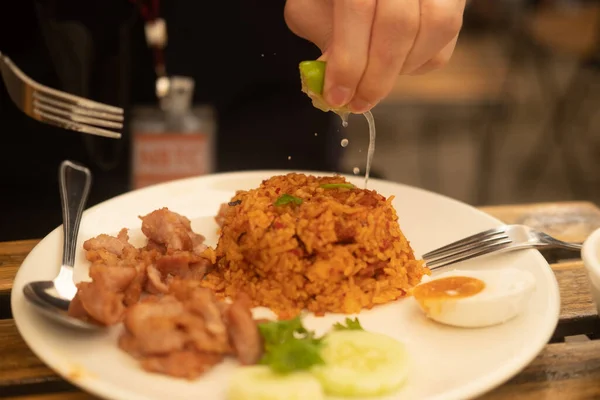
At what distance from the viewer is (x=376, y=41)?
6.52 feet

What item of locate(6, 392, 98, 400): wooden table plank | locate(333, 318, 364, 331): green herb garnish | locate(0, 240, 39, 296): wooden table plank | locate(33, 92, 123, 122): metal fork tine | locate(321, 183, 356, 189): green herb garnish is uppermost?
locate(33, 92, 123, 122): metal fork tine

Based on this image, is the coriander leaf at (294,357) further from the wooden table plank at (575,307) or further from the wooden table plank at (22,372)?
the wooden table plank at (575,307)

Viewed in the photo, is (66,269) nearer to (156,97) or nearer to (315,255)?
(315,255)

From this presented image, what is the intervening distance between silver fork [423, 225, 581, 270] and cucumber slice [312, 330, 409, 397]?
61 centimetres

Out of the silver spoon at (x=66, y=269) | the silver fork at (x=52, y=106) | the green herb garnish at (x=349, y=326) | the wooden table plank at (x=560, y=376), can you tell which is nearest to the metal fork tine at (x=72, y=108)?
the silver fork at (x=52, y=106)

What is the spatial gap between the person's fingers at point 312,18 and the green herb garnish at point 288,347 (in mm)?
1186

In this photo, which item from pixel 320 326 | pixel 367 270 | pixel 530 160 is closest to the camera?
pixel 320 326

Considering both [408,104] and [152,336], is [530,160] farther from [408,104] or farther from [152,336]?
[152,336]

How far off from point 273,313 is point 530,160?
6646 millimetres

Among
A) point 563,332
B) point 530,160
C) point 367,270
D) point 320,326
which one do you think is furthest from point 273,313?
point 530,160

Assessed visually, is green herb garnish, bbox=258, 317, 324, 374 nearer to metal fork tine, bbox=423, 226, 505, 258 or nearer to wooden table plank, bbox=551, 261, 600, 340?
metal fork tine, bbox=423, 226, 505, 258

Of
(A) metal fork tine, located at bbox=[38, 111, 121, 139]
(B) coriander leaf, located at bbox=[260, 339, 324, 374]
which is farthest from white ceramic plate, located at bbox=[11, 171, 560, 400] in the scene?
(A) metal fork tine, located at bbox=[38, 111, 121, 139]

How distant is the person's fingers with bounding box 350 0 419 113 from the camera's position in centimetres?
196

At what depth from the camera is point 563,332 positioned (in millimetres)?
2004
